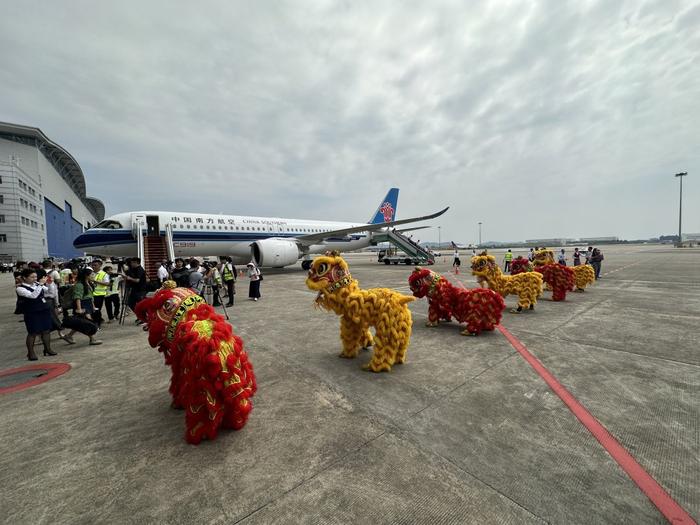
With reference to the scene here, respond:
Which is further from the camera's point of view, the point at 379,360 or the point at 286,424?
the point at 379,360

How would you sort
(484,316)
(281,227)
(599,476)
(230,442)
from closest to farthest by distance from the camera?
(599,476), (230,442), (484,316), (281,227)

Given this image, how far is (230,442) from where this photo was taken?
2.94m

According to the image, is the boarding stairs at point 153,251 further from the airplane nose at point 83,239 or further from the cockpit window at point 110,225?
the airplane nose at point 83,239

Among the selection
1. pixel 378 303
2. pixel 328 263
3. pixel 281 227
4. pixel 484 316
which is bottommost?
pixel 484 316

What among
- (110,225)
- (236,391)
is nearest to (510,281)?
(236,391)

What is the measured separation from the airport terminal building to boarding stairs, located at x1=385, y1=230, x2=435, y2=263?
5615 cm

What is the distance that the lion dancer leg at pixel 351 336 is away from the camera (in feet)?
16.6

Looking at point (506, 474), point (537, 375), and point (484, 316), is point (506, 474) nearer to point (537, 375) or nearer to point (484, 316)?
point (537, 375)

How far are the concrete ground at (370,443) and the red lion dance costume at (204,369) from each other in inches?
9.5

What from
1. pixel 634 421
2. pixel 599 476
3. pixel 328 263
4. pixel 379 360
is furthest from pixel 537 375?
pixel 328 263

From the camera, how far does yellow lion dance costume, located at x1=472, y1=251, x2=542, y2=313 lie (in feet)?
26.6

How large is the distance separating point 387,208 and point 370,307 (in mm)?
25980

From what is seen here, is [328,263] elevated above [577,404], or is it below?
above

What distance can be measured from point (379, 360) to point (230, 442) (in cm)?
232
